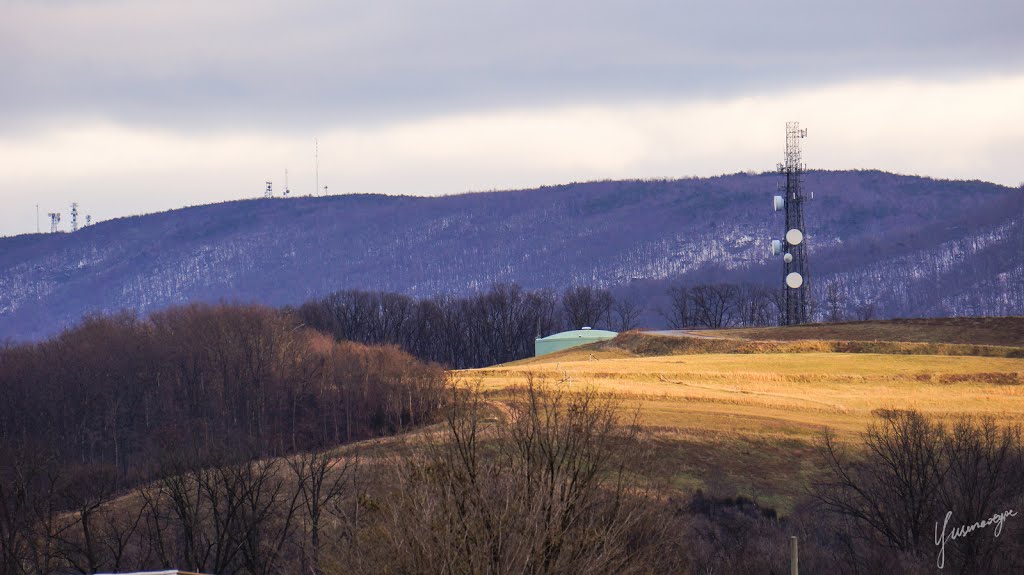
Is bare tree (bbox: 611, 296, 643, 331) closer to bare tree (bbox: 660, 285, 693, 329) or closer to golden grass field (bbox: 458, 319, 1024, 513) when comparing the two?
bare tree (bbox: 660, 285, 693, 329)

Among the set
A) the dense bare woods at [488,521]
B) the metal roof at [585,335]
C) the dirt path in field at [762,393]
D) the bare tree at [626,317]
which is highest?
the dense bare woods at [488,521]

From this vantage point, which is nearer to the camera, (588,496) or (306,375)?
(588,496)

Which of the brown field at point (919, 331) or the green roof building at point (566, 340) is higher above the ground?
the brown field at point (919, 331)

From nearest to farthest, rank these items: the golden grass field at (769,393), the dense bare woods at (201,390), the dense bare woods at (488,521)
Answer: the dense bare woods at (488,521), the golden grass field at (769,393), the dense bare woods at (201,390)

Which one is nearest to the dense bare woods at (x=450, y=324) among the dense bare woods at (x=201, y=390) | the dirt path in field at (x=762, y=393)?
the dense bare woods at (x=201, y=390)

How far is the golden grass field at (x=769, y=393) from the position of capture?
51.1 metres

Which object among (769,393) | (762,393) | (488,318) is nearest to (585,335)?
(488,318)

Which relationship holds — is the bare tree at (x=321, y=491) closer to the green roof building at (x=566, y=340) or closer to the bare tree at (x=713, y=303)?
the green roof building at (x=566, y=340)

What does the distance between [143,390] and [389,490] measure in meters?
83.2

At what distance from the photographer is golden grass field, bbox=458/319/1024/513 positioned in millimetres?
51125

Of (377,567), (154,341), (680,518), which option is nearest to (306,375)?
(154,341)

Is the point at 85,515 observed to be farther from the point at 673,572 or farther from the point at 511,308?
the point at 511,308

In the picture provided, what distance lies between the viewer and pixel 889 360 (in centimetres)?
7688
